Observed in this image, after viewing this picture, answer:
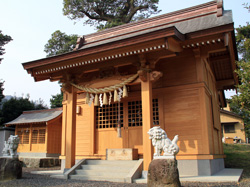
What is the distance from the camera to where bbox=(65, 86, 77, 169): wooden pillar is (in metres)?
8.09

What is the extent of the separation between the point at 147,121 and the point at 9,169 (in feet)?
13.7

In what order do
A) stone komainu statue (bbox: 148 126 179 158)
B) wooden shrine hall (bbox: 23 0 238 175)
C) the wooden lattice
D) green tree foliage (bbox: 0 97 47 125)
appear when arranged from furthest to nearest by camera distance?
green tree foliage (bbox: 0 97 47 125) → the wooden lattice → wooden shrine hall (bbox: 23 0 238 175) → stone komainu statue (bbox: 148 126 179 158)

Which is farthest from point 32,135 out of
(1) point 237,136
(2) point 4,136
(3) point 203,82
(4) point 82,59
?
(1) point 237,136

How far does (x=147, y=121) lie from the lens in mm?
6758

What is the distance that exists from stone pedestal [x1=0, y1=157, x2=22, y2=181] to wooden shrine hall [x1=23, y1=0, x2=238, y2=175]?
1601 mm

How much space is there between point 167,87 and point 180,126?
53.4 inches

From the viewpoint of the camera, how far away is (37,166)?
13250 mm

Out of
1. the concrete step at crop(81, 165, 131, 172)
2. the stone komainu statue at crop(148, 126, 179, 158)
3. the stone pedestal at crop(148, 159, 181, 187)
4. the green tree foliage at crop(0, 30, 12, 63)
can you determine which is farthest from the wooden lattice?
the green tree foliage at crop(0, 30, 12, 63)

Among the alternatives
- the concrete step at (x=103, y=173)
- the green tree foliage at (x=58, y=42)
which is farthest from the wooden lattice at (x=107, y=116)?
the green tree foliage at (x=58, y=42)

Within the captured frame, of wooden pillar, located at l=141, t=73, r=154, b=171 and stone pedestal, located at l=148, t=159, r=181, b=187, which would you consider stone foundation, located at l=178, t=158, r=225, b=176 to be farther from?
stone pedestal, located at l=148, t=159, r=181, b=187

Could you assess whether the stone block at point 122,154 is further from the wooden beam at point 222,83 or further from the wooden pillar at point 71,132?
the wooden beam at point 222,83

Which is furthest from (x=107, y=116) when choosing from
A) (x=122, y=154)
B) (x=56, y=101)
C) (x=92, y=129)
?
(x=56, y=101)

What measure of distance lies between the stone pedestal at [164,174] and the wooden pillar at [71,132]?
4086mm

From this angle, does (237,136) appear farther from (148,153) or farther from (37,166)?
(148,153)
